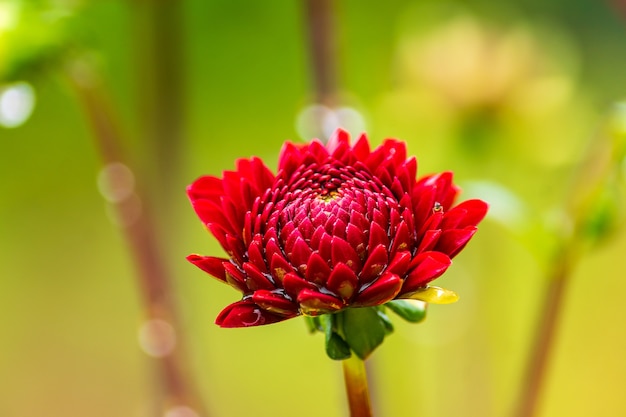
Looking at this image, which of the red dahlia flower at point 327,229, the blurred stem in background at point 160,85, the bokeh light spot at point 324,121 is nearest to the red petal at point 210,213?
the red dahlia flower at point 327,229

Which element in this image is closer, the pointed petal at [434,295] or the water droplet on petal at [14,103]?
the pointed petal at [434,295]

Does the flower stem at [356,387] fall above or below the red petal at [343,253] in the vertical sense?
below

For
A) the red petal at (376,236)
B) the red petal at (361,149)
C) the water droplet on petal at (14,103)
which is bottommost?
the red petal at (376,236)

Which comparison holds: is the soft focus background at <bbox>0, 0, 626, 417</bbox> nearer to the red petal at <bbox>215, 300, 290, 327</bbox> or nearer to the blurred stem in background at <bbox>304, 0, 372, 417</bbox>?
the blurred stem in background at <bbox>304, 0, 372, 417</bbox>

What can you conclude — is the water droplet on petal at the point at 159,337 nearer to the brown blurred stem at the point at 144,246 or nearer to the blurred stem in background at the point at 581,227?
the brown blurred stem at the point at 144,246

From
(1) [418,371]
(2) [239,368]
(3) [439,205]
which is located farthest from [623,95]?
(3) [439,205]

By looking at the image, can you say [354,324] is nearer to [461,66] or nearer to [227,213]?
[227,213]

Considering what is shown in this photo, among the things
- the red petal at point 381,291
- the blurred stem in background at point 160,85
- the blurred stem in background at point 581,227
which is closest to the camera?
the red petal at point 381,291

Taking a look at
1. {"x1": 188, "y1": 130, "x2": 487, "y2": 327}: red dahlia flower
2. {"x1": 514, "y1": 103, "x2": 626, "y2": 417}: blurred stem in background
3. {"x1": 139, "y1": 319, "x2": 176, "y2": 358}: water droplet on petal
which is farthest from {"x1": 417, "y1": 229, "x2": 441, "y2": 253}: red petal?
{"x1": 139, "y1": 319, "x2": 176, "y2": 358}: water droplet on petal
